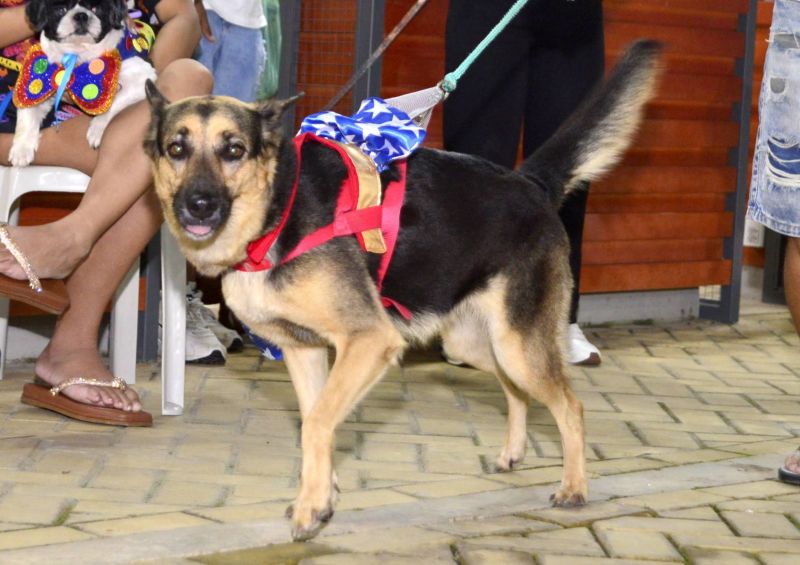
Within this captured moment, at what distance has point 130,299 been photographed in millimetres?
4273

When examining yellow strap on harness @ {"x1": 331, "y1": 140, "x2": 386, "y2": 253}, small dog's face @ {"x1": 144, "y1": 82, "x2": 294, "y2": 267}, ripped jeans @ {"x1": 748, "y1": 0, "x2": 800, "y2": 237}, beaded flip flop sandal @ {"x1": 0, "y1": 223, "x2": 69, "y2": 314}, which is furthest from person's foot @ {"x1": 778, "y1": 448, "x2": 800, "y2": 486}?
beaded flip flop sandal @ {"x1": 0, "y1": 223, "x2": 69, "y2": 314}

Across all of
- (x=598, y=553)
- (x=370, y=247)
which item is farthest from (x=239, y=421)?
(x=598, y=553)

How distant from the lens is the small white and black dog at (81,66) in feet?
11.8

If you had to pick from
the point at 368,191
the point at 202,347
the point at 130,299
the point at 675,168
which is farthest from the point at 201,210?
the point at 675,168

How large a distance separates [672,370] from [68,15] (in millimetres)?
2908

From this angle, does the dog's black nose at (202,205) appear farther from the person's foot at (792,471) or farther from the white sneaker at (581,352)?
the white sneaker at (581,352)

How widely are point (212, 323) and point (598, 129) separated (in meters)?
2.31

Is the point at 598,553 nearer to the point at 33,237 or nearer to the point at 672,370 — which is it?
the point at 33,237

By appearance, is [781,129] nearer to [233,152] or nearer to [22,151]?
[233,152]

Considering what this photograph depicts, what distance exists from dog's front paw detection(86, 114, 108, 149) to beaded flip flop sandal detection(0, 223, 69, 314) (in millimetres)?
405

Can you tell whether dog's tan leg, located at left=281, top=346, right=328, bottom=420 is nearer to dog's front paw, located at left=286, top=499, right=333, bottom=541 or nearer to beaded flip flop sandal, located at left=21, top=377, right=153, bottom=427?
dog's front paw, located at left=286, top=499, right=333, bottom=541

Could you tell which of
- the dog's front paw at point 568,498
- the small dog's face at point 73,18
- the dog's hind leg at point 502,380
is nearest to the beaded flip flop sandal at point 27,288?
the small dog's face at point 73,18

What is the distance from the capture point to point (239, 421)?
3.92 meters

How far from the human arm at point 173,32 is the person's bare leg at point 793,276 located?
199cm
